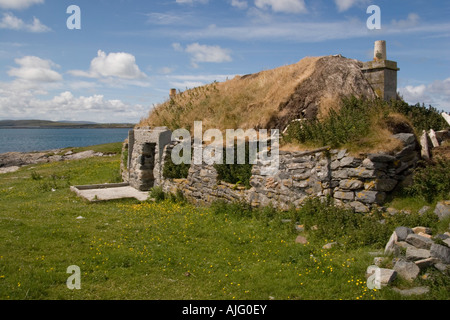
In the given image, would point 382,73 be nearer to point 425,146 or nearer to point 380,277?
point 425,146

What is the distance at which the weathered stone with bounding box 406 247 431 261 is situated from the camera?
5.79 metres

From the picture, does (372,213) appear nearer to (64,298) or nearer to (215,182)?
(215,182)

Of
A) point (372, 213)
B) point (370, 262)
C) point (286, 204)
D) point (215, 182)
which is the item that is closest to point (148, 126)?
point (215, 182)

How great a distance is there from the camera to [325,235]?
7.85 metres

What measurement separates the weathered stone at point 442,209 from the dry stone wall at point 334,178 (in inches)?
43.6

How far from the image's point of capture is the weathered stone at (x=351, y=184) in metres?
8.26

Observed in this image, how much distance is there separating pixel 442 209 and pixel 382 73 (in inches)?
246

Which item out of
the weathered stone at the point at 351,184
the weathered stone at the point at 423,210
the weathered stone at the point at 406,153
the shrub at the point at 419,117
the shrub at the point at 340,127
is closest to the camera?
the weathered stone at the point at 423,210

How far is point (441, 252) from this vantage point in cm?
570

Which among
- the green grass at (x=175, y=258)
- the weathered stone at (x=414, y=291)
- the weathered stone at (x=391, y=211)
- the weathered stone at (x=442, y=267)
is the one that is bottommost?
the green grass at (x=175, y=258)

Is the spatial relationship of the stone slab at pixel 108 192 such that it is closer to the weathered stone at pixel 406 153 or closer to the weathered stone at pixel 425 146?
the weathered stone at pixel 406 153

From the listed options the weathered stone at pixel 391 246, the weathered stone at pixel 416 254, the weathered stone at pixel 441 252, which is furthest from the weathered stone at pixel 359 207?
the weathered stone at pixel 441 252

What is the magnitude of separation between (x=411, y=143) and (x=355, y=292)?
4.83 meters

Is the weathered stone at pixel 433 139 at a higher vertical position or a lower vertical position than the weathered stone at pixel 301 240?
higher
